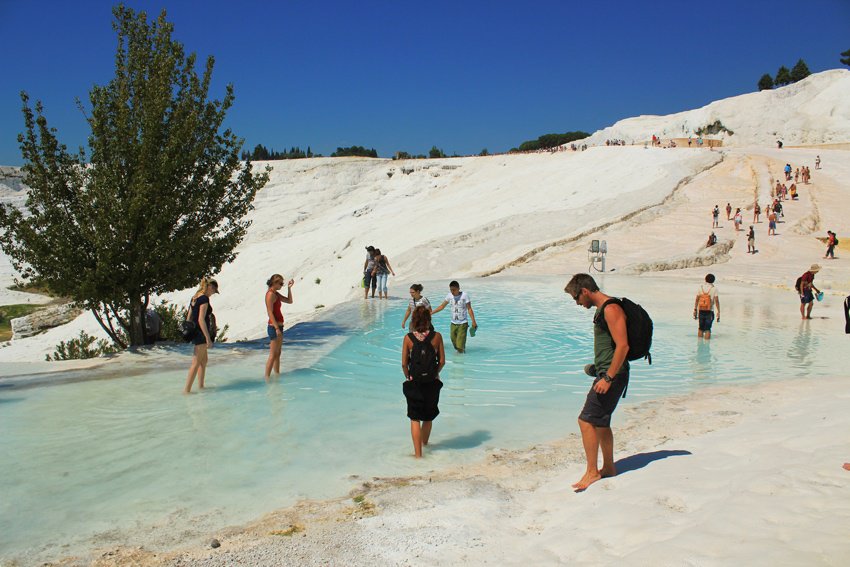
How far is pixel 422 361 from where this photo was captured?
6.41 m

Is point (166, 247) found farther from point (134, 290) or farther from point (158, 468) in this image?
point (158, 468)

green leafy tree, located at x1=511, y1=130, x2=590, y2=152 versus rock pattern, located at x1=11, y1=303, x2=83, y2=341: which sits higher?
green leafy tree, located at x1=511, y1=130, x2=590, y2=152

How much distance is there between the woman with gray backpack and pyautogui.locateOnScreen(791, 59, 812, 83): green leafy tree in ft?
340

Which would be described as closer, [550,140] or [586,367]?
[586,367]

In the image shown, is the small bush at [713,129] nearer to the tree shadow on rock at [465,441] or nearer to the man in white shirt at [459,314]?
the man in white shirt at [459,314]

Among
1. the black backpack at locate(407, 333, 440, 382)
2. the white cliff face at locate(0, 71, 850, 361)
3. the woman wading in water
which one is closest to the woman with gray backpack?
the black backpack at locate(407, 333, 440, 382)

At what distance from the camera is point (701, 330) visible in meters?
13.0

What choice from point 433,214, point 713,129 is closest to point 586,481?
point 433,214

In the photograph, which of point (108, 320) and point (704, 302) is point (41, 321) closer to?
point (108, 320)

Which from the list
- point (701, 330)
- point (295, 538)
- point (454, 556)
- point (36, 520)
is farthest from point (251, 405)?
point (701, 330)

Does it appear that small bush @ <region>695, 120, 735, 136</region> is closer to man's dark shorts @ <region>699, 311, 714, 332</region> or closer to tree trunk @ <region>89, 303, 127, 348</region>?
man's dark shorts @ <region>699, 311, 714, 332</region>

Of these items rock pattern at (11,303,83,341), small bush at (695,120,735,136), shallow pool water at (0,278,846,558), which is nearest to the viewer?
shallow pool water at (0,278,846,558)

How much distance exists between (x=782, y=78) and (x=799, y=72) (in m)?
2.23

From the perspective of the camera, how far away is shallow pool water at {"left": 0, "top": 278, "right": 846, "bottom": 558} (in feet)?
18.2
